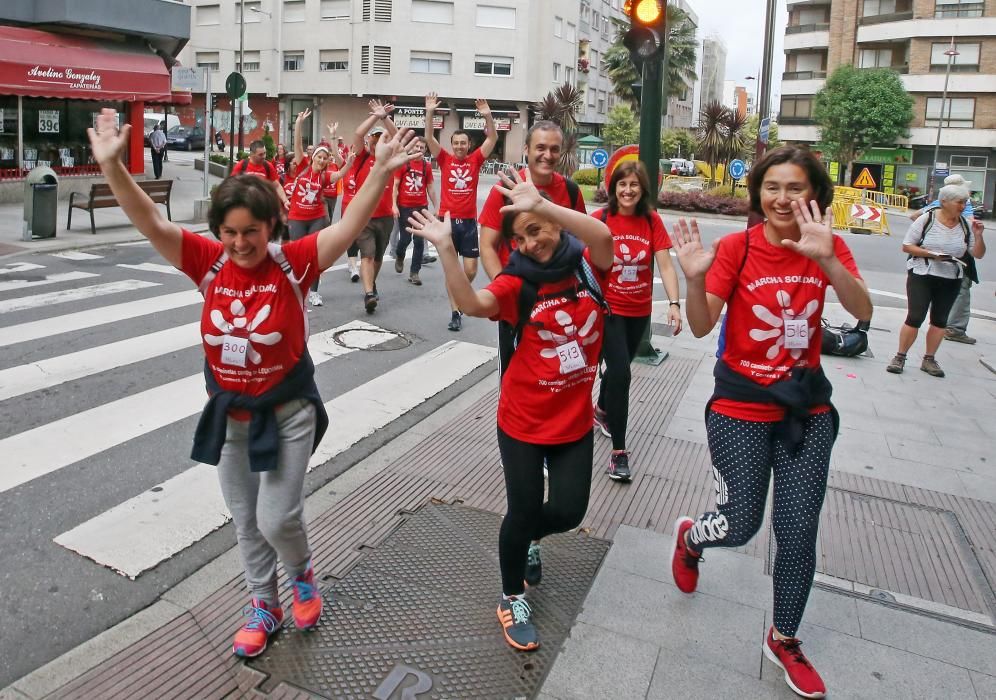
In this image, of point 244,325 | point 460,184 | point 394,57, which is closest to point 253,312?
point 244,325

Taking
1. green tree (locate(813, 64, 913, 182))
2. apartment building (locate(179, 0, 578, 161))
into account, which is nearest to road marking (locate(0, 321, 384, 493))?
apartment building (locate(179, 0, 578, 161))

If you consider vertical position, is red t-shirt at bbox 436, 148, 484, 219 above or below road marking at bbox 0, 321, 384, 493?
above

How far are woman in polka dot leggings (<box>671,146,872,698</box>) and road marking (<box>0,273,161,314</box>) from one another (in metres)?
7.95

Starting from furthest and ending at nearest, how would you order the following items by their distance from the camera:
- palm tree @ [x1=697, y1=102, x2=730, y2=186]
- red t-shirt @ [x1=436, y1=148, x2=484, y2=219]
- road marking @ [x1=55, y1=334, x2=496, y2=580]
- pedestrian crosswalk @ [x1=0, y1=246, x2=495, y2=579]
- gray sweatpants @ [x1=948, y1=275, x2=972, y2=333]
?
palm tree @ [x1=697, y1=102, x2=730, y2=186], gray sweatpants @ [x1=948, y1=275, x2=972, y2=333], red t-shirt @ [x1=436, y1=148, x2=484, y2=219], pedestrian crosswalk @ [x1=0, y1=246, x2=495, y2=579], road marking @ [x1=55, y1=334, x2=496, y2=580]

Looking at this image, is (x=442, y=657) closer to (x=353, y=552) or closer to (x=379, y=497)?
(x=353, y=552)

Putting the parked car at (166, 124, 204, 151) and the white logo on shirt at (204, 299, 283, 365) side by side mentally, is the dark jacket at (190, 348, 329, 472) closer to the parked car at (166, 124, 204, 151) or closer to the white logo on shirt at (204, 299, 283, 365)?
the white logo on shirt at (204, 299, 283, 365)

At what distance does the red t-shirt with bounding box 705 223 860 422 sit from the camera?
3107mm

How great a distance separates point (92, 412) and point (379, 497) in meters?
2.47

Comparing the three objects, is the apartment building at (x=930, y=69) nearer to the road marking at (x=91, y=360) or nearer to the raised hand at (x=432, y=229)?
the road marking at (x=91, y=360)

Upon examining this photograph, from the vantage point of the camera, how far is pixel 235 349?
2.96 metres

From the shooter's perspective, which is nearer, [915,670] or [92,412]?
[915,670]

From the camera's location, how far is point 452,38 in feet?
161

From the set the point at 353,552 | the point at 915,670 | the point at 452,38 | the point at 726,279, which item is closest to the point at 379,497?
the point at 353,552

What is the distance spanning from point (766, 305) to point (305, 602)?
6.82ft
